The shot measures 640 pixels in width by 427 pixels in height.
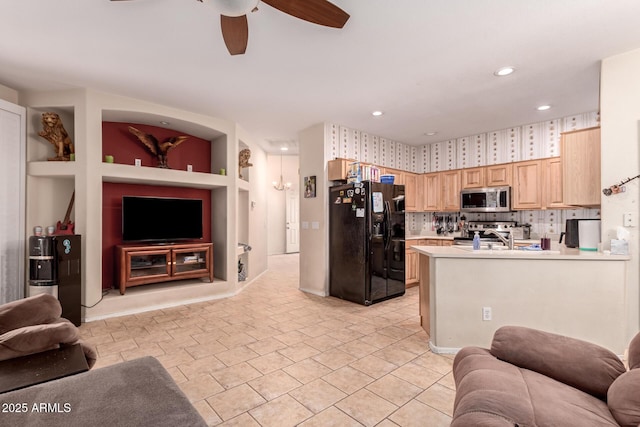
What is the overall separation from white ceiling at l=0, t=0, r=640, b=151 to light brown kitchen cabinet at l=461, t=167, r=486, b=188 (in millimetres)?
1184

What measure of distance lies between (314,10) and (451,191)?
465cm

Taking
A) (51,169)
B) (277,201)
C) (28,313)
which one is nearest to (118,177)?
(51,169)

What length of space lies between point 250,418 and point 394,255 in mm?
3233

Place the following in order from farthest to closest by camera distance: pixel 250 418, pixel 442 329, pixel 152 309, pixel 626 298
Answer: pixel 152 309, pixel 442 329, pixel 626 298, pixel 250 418

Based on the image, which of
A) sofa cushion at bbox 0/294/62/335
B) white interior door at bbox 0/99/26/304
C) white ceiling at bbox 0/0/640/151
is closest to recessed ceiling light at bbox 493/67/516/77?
white ceiling at bbox 0/0/640/151

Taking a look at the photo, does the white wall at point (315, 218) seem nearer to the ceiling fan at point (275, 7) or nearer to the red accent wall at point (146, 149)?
the red accent wall at point (146, 149)

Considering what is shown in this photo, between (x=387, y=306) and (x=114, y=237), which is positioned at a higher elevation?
(x=114, y=237)

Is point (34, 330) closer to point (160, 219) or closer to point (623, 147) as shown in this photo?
point (160, 219)

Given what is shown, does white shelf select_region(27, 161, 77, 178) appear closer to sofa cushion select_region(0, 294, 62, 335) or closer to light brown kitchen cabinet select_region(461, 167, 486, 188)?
sofa cushion select_region(0, 294, 62, 335)

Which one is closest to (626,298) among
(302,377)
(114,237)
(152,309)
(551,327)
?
(551,327)

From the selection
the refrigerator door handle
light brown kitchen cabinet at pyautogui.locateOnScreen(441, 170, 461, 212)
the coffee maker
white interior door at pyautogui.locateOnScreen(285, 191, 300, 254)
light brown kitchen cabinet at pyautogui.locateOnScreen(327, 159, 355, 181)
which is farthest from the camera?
white interior door at pyautogui.locateOnScreen(285, 191, 300, 254)

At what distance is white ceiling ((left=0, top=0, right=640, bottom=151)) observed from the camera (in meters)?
2.19

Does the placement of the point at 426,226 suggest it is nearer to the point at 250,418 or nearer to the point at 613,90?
the point at 613,90

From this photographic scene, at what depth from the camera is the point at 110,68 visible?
3068 millimetres
